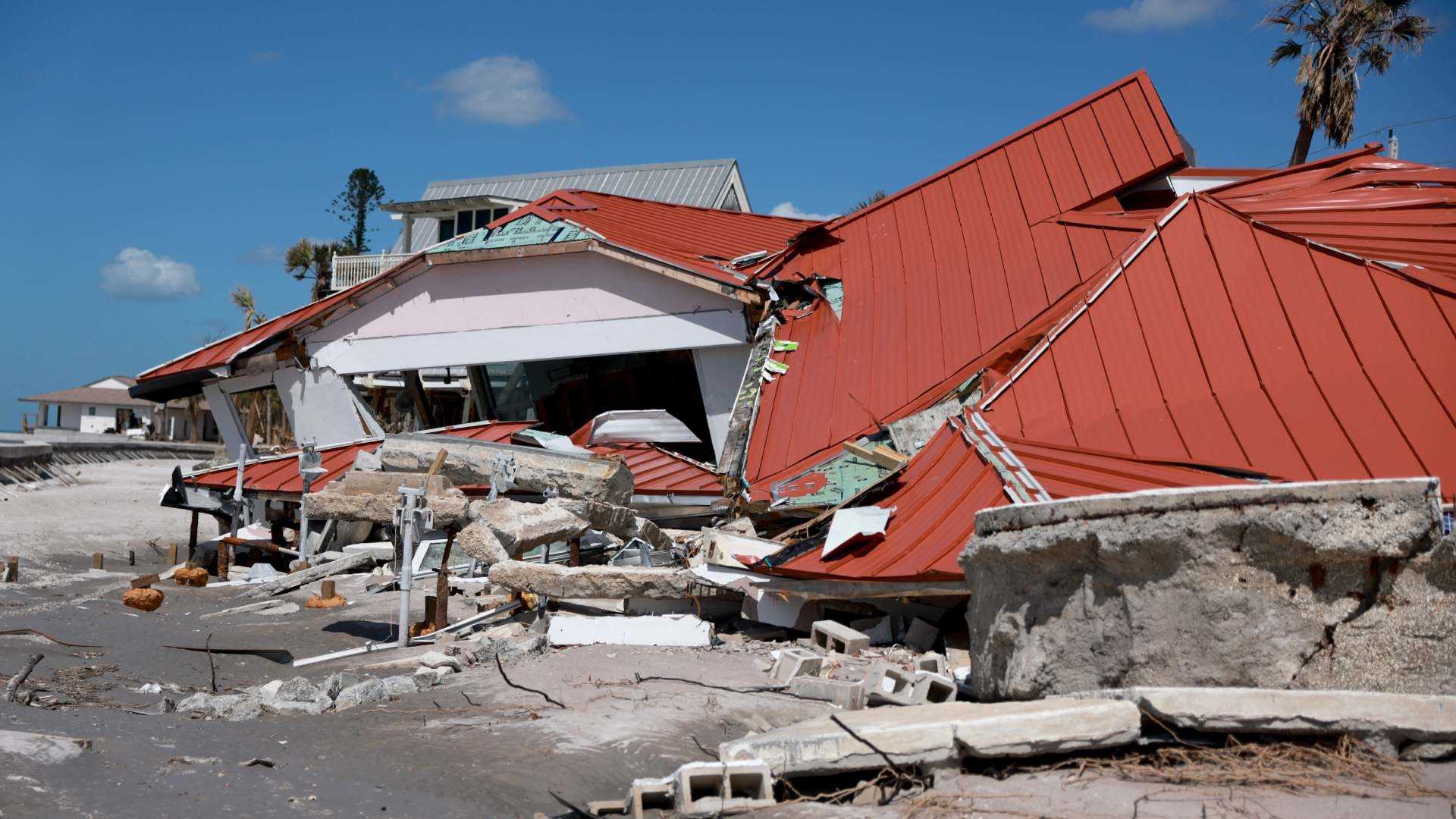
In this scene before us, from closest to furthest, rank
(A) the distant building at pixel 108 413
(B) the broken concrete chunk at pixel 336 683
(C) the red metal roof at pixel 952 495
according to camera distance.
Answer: (B) the broken concrete chunk at pixel 336 683 → (C) the red metal roof at pixel 952 495 → (A) the distant building at pixel 108 413

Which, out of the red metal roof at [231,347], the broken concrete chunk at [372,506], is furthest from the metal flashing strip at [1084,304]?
the red metal roof at [231,347]

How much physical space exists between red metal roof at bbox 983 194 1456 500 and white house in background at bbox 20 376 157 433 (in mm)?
71368

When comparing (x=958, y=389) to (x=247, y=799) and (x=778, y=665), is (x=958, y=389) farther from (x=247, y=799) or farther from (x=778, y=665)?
(x=247, y=799)

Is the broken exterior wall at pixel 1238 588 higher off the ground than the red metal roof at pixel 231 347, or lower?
lower

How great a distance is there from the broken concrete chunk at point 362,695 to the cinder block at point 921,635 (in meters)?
3.92

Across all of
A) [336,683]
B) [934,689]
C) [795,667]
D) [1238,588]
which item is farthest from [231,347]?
[1238,588]

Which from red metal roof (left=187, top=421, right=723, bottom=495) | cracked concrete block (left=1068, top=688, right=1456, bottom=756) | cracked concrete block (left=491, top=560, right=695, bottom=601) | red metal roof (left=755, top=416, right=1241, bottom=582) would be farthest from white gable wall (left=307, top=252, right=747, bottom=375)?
cracked concrete block (left=1068, top=688, right=1456, bottom=756)

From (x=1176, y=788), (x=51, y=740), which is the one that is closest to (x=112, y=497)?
(x=51, y=740)

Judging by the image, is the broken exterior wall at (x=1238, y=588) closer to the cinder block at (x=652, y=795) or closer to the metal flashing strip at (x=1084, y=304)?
the cinder block at (x=652, y=795)

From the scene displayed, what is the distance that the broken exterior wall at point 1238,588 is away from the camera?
5016 mm

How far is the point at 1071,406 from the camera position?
11.2 meters

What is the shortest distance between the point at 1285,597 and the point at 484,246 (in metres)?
14.8

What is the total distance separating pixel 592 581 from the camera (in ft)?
33.4

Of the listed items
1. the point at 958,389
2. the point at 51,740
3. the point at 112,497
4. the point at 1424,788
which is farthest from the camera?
the point at 112,497
